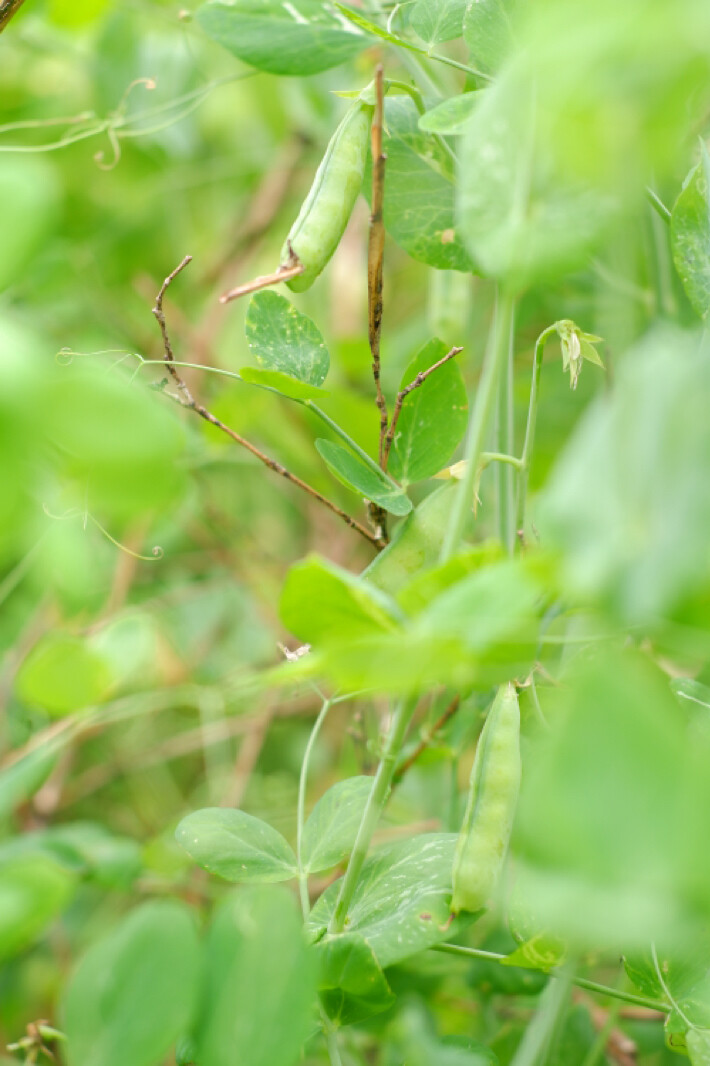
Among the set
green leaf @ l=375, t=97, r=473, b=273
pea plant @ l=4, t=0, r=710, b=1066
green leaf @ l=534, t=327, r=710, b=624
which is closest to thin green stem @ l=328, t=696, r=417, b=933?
pea plant @ l=4, t=0, r=710, b=1066

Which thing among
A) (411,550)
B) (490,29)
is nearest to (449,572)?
(411,550)

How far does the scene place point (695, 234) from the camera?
35cm

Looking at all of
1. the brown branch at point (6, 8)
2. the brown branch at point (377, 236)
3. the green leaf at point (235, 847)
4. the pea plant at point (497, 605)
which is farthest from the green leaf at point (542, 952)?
the brown branch at point (6, 8)

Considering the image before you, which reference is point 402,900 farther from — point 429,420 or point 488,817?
point 429,420

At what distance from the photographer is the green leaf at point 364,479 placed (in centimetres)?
34

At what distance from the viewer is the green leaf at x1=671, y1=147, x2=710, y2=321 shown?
1.12 feet

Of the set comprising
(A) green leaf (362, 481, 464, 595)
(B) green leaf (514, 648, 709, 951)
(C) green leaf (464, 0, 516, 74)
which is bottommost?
(A) green leaf (362, 481, 464, 595)

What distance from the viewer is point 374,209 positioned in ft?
1.16

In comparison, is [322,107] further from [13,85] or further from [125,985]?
[125,985]

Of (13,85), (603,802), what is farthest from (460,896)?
(13,85)

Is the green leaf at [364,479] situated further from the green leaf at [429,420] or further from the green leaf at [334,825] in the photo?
the green leaf at [334,825]

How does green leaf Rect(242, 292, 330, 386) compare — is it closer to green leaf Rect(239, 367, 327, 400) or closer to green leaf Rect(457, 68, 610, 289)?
green leaf Rect(239, 367, 327, 400)

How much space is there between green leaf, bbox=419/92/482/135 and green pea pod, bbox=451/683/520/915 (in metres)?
0.21

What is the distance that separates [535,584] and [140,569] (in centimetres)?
90
